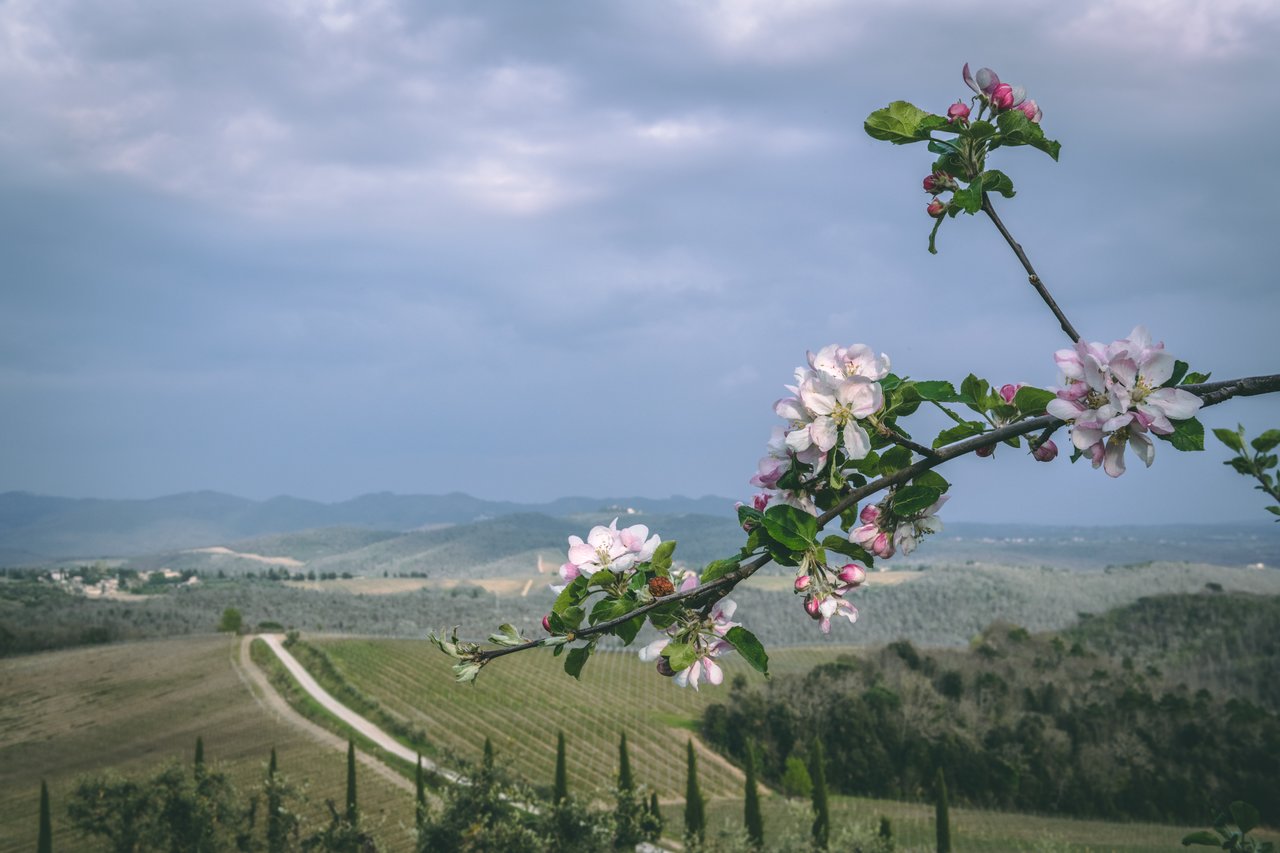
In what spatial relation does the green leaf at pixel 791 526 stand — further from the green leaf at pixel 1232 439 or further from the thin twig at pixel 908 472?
the green leaf at pixel 1232 439

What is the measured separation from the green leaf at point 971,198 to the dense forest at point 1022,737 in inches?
2286

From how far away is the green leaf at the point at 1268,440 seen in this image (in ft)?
11.2

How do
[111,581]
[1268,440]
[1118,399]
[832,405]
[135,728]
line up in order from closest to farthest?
[1118,399]
[832,405]
[1268,440]
[135,728]
[111,581]

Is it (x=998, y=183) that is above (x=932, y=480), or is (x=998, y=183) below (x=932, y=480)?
above

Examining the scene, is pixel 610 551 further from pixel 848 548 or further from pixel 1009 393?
pixel 1009 393

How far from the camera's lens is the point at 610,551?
2.22 m

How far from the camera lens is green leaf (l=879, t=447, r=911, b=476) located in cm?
211

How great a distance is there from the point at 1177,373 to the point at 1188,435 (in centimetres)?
13

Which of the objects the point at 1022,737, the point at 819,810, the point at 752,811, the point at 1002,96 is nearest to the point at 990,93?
the point at 1002,96

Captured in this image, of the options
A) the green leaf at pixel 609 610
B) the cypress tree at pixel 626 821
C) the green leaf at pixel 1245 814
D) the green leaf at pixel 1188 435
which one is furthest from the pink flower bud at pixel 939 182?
the cypress tree at pixel 626 821

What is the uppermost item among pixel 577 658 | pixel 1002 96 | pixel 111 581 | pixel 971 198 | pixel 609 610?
pixel 1002 96

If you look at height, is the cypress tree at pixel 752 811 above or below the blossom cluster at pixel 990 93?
below

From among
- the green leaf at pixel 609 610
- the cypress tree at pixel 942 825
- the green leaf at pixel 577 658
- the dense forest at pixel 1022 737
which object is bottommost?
the dense forest at pixel 1022 737

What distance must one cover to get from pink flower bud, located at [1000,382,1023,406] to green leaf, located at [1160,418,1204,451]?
1.00ft
